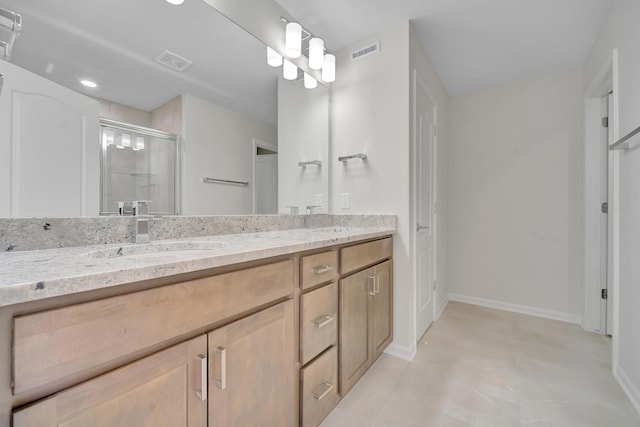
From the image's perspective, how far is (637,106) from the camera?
1.39 meters

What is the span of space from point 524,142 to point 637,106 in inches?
54.3

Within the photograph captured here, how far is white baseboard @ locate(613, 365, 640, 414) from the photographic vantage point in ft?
4.50

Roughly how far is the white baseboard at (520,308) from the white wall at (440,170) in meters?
0.18

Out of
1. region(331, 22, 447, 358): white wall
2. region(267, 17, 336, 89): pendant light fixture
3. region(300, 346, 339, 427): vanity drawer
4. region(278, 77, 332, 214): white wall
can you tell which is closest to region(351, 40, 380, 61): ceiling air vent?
region(331, 22, 447, 358): white wall

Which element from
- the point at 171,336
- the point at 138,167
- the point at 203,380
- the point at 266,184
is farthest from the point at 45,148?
the point at 266,184

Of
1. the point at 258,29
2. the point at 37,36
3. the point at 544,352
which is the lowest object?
the point at 544,352

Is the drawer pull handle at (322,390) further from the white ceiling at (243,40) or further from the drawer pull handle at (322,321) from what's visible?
the white ceiling at (243,40)

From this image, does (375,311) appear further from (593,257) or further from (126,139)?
(593,257)

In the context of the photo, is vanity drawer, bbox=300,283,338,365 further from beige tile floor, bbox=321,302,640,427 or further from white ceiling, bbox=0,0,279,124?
white ceiling, bbox=0,0,279,124

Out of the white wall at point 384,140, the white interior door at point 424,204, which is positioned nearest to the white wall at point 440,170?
the white interior door at point 424,204

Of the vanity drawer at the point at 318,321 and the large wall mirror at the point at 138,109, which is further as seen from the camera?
the vanity drawer at the point at 318,321

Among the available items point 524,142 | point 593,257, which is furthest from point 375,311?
point 524,142

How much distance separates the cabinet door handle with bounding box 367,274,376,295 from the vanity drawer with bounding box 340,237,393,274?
77mm

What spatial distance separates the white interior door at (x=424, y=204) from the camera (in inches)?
81.5
